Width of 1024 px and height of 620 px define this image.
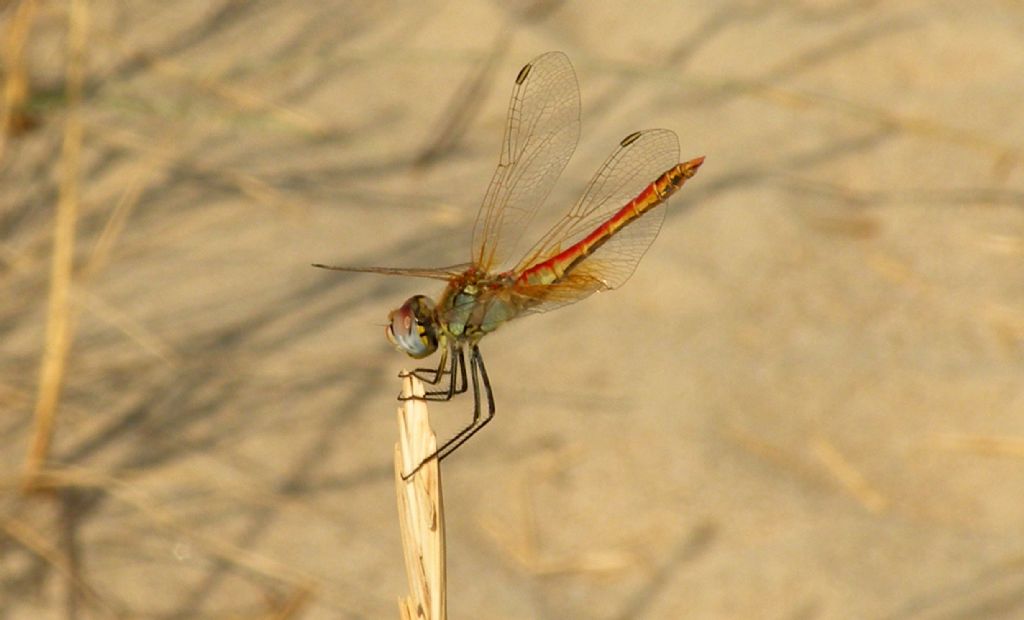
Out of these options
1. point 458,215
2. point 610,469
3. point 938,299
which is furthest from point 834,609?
point 458,215

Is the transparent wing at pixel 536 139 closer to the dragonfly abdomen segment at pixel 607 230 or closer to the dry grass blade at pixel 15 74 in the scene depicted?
the dragonfly abdomen segment at pixel 607 230

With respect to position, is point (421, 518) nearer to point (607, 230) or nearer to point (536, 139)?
point (607, 230)

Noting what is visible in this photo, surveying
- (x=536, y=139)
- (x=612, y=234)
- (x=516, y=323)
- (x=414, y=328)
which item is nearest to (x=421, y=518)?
(x=414, y=328)

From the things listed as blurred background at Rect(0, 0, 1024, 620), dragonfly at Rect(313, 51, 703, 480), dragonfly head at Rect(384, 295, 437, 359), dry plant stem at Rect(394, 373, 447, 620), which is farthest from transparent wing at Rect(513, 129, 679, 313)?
blurred background at Rect(0, 0, 1024, 620)

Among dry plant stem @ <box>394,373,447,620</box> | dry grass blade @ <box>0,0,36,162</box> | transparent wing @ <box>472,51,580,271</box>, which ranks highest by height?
dry grass blade @ <box>0,0,36,162</box>

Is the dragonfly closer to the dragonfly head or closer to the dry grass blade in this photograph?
the dragonfly head
